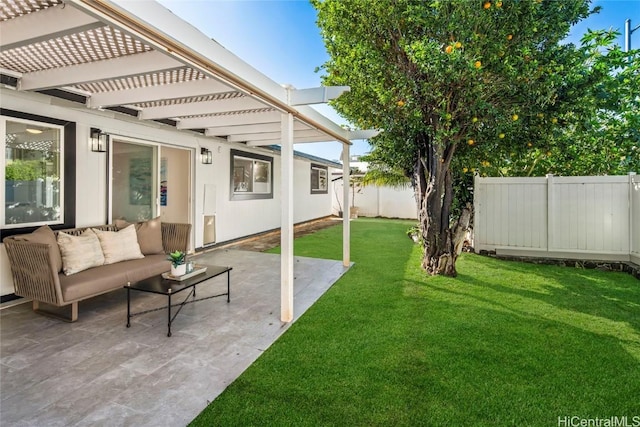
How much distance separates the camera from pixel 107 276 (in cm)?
421

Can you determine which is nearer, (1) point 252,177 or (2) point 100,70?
(2) point 100,70

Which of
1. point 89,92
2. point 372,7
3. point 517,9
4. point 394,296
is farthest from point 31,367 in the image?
point 517,9

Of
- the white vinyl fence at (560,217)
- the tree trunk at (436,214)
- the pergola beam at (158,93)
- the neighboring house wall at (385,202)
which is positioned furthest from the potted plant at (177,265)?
the neighboring house wall at (385,202)

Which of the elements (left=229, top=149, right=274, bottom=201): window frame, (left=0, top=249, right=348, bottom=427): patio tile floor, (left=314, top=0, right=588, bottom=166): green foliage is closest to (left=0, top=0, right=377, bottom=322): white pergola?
(left=0, top=249, right=348, bottom=427): patio tile floor

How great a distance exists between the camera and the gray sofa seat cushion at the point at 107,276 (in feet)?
12.7

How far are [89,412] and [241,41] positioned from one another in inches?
287

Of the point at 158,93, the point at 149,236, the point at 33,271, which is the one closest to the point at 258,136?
the point at 149,236

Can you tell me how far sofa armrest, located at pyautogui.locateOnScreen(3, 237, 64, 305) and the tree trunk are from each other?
18.2 ft

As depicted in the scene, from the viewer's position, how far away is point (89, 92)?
4.69 m

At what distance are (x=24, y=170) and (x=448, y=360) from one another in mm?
5751

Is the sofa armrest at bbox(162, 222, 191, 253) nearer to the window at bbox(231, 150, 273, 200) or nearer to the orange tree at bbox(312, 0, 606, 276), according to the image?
the window at bbox(231, 150, 273, 200)

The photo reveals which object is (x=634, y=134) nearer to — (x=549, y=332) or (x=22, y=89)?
(x=549, y=332)

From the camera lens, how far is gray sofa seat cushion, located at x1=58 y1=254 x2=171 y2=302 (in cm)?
386

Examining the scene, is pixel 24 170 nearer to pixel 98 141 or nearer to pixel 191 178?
pixel 98 141
